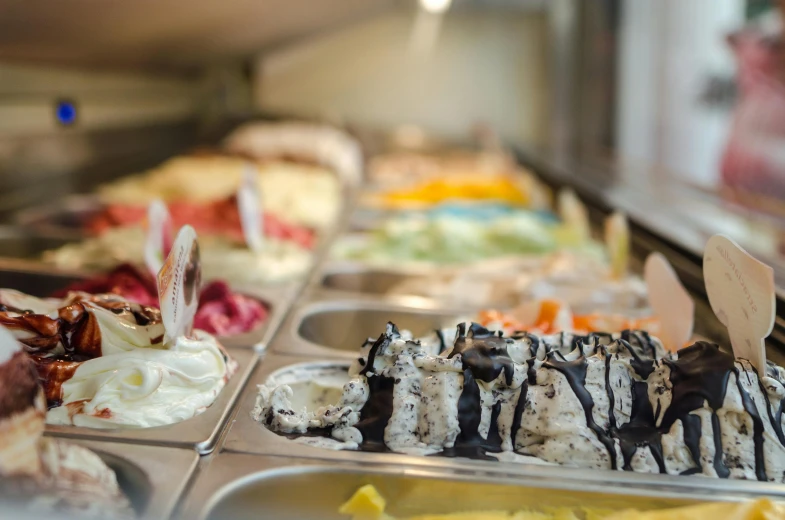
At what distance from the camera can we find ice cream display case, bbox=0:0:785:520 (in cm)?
107

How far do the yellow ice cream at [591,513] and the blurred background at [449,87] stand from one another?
3.69 feet

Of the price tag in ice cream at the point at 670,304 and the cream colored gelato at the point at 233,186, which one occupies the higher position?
the cream colored gelato at the point at 233,186

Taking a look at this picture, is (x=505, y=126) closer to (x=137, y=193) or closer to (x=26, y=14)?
(x=137, y=193)

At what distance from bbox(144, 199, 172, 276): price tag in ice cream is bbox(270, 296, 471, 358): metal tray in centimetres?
37

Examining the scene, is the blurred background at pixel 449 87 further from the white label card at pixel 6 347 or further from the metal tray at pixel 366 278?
the white label card at pixel 6 347

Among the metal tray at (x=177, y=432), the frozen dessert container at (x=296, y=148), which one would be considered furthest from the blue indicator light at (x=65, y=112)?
the metal tray at (x=177, y=432)

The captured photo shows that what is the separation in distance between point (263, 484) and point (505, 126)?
219 inches

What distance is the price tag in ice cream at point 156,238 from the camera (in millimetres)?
1601

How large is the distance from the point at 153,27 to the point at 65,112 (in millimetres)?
580

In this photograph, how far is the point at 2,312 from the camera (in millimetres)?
1228

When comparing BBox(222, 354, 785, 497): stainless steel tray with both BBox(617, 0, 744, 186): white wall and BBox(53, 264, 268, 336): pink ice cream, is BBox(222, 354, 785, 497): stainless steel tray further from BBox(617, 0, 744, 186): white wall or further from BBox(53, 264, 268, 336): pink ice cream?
BBox(617, 0, 744, 186): white wall

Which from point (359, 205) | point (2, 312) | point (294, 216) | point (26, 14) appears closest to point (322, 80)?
point (359, 205)

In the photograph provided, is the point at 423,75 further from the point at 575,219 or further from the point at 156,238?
the point at 156,238

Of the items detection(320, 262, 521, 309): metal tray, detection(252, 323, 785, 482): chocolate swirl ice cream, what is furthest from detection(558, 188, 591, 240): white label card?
detection(252, 323, 785, 482): chocolate swirl ice cream
